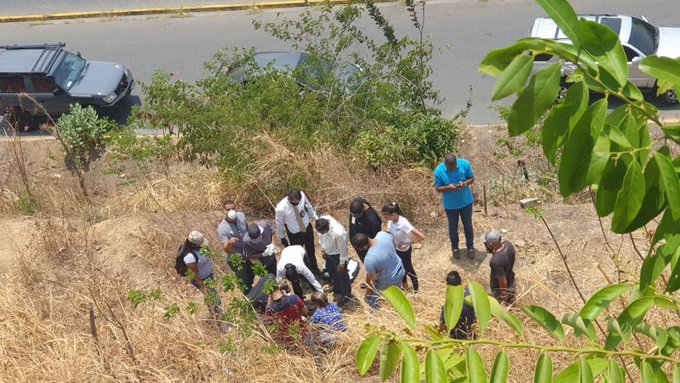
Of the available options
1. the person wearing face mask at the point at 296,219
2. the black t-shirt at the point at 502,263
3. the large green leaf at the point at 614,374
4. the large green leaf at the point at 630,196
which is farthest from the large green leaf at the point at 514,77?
the person wearing face mask at the point at 296,219

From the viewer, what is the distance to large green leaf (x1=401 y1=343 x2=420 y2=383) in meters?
3.28

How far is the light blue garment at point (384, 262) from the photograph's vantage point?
8.77 m

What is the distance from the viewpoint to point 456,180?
9.84 m

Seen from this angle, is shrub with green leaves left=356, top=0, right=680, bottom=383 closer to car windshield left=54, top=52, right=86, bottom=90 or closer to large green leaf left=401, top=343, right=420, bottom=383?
large green leaf left=401, top=343, right=420, bottom=383

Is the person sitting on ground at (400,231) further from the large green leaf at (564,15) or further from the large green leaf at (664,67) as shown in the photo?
the large green leaf at (564,15)

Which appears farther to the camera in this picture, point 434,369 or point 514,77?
point 434,369

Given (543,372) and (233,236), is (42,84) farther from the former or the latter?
(543,372)

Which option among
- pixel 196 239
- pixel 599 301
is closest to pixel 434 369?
pixel 599 301

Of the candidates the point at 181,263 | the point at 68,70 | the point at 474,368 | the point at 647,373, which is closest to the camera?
the point at 474,368

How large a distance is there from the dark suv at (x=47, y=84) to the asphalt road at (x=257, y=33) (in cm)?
157

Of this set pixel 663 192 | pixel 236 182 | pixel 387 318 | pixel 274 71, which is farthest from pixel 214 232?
pixel 663 192

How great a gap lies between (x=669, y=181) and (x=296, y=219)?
725cm

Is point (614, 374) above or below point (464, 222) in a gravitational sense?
above

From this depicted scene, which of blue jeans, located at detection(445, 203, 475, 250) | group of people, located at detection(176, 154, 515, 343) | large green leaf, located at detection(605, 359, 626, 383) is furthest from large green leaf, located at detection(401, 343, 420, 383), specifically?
blue jeans, located at detection(445, 203, 475, 250)
